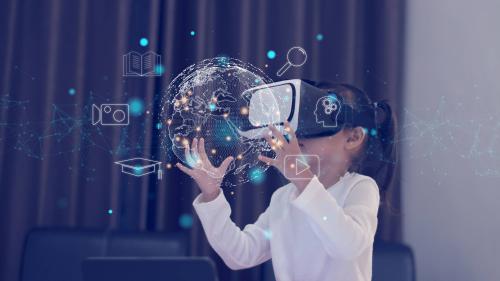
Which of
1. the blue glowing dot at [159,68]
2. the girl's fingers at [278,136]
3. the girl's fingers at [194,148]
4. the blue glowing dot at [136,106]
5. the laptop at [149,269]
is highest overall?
the blue glowing dot at [159,68]

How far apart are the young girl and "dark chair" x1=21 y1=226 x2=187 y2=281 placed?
22 cm

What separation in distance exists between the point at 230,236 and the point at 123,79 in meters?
0.65

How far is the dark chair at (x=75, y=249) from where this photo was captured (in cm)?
116

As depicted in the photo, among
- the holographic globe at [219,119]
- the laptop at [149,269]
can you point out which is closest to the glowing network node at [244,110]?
the holographic globe at [219,119]

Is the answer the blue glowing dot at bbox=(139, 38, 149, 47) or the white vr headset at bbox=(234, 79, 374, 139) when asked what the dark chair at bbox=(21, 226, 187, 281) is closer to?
the white vr headset at bbox=(234, 79, 374, 139)

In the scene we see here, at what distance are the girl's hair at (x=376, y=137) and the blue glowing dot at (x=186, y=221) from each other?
53 cm

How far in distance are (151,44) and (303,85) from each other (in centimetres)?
73

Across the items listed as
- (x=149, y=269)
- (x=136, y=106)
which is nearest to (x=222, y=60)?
(x=136, y=106)

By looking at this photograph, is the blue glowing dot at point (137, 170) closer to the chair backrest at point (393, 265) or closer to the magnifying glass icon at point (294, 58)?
the magnifying glass icon at point (294, 58)

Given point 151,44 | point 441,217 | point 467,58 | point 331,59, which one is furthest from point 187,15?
point 441,217

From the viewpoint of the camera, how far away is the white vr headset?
75 cm

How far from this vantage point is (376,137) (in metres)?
0.99

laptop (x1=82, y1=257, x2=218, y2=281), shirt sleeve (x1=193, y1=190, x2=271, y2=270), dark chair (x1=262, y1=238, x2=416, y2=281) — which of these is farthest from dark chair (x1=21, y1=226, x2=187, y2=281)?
laptop (x1=82, y1=257, x2=218, y2=281)

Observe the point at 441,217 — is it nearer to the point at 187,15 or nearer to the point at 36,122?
the point at 187,15
